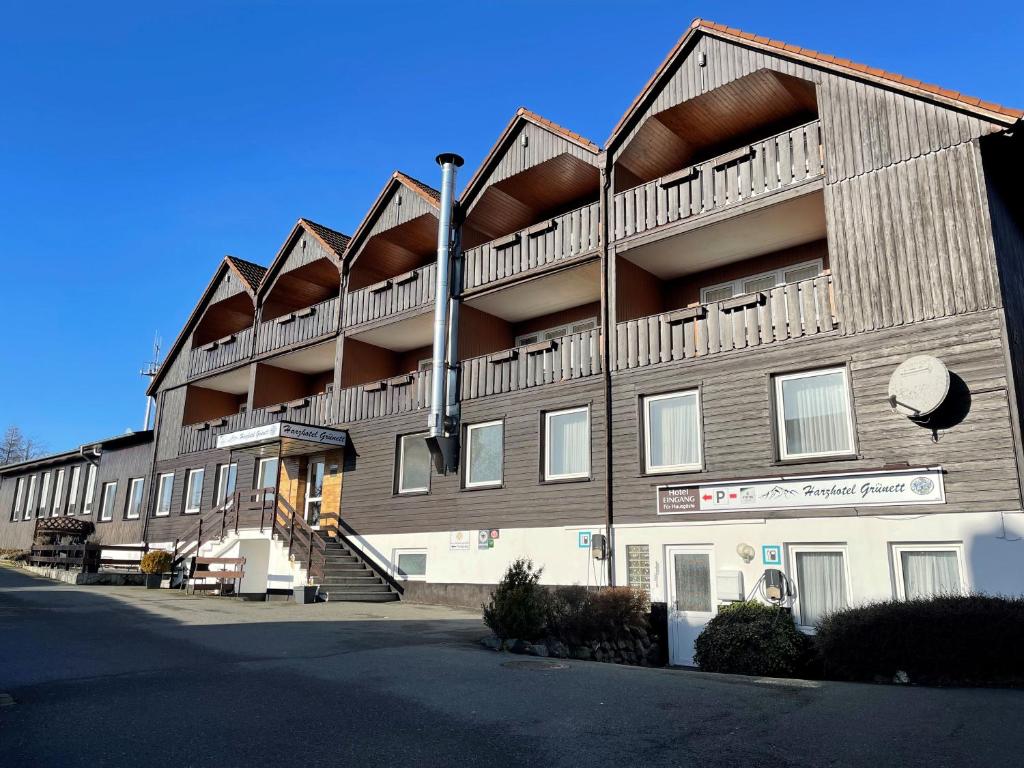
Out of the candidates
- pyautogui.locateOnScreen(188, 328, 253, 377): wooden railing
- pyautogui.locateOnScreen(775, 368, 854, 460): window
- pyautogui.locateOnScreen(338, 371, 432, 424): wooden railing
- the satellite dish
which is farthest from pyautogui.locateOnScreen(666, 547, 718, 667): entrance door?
pyautogui.locateOnScreen(188, 328, 253, 377): wooden railing

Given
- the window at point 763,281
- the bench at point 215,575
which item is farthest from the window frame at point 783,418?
the bench at point 215,575

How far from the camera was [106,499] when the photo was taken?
3466cm

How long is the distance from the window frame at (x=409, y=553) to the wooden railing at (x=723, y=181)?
9060mm

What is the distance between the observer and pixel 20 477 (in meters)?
41.8

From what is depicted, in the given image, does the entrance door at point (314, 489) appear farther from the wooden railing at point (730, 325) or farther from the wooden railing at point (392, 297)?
the wooden railing at point (730, 325)

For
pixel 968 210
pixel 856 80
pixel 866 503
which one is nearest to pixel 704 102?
pixel 856 80

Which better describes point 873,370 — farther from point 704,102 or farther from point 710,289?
point 704,102

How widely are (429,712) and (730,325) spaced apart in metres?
10.6

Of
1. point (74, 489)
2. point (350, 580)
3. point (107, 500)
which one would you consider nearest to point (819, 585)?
point (350, 580)

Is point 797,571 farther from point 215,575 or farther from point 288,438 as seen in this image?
point 215,575

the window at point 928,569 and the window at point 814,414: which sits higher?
the window at point 814,414

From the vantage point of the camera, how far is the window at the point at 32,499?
39812mm

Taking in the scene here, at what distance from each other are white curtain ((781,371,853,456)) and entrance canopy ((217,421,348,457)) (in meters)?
13.0

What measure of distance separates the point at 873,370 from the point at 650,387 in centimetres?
441
